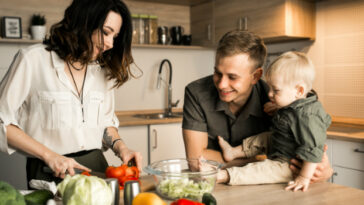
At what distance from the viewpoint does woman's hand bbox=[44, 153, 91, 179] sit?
4.74 feet

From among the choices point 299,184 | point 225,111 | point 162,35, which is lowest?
point 299,184

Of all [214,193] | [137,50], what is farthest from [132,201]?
[137,50]

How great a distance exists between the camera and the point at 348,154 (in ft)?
9.07

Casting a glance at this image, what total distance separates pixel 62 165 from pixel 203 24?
3.07 meters

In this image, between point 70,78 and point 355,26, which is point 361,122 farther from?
point 70,78

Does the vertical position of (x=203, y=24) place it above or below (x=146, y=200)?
above

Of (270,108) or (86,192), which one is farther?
(270,108)

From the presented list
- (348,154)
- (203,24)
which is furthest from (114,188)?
(203,24)

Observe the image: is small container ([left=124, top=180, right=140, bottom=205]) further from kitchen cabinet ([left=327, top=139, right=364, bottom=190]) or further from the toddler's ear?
kitchen cabinet ([left=327, top=139, right=364, bottom=190])

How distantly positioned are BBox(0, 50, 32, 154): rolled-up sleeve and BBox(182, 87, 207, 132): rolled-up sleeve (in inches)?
30.5

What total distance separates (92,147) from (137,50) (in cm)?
228

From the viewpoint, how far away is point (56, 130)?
1732 mm

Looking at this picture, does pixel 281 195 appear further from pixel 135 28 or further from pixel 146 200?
pixel 135 28

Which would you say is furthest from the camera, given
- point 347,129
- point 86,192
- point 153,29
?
point 153,29
